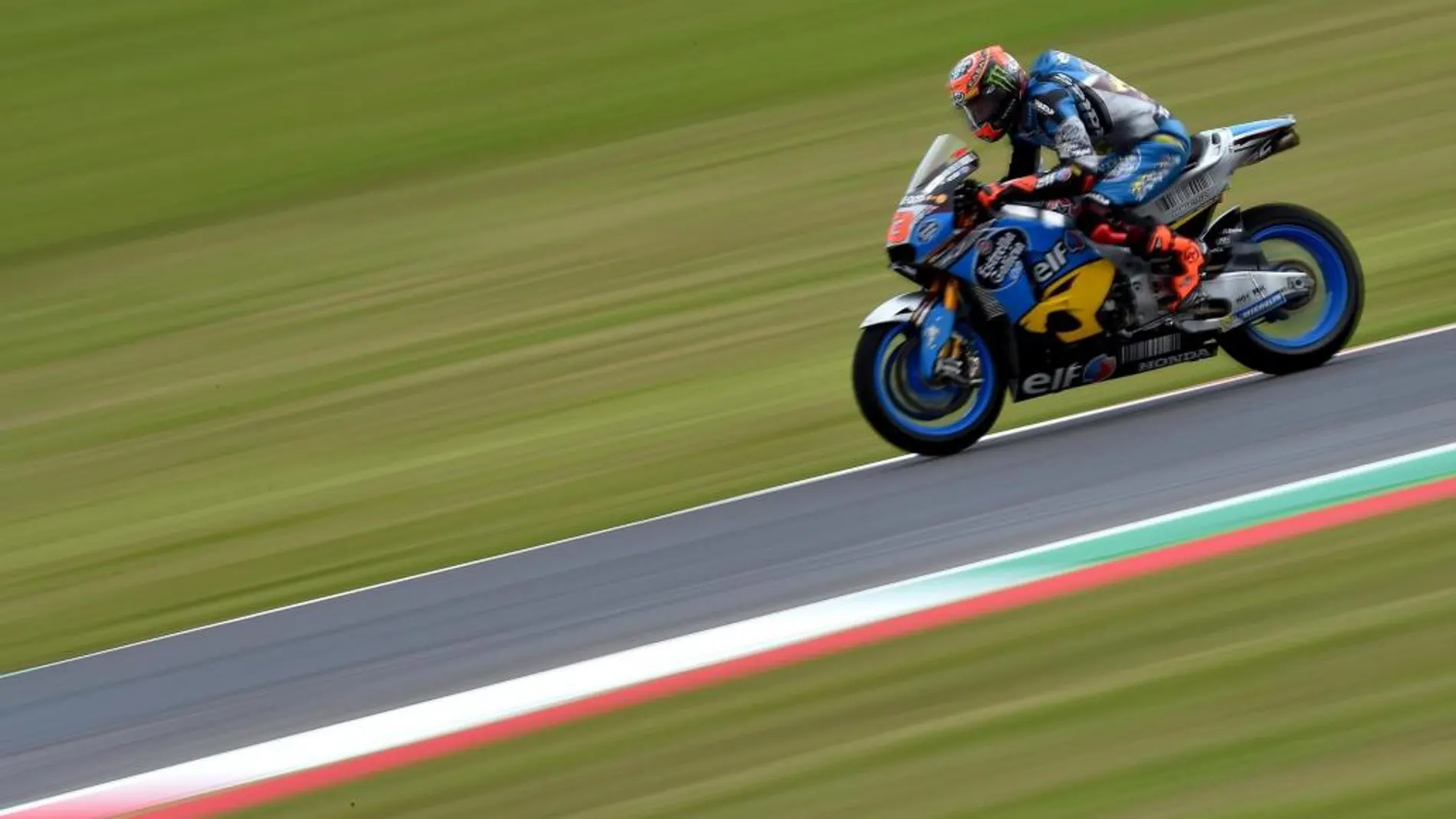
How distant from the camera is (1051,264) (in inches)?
353

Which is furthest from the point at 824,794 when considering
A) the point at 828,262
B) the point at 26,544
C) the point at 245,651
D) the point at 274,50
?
the point at 274,50

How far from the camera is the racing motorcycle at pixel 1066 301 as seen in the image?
8781mm

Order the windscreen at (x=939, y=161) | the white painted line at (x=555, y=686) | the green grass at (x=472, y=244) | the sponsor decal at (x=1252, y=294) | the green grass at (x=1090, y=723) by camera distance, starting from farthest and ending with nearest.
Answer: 1. the green grass at (x=472, y=244)
2. the sponsor decal at (x=1252, y=294)
3. the windscreen at (x=939, y=161)
4. the white painted line at (x=555, y=686)
5. the green grass at (x=1090, y=723)

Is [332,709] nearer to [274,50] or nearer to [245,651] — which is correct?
[245,651]

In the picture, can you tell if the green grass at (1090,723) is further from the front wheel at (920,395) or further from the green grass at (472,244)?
the green grass at (472,244)

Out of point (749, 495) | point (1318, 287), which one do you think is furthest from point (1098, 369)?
point (749, 495)

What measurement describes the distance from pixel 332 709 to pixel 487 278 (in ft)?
23.9

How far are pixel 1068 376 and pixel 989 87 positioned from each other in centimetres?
133

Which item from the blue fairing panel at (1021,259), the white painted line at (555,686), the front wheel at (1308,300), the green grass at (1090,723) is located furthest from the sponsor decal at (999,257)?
the green grass at (1090,723)

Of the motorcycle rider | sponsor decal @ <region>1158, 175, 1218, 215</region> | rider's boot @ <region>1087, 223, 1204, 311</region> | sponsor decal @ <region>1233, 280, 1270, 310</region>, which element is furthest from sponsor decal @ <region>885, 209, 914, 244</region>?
sponsor decal @ <region>1233, 280, 1270, 310</region>

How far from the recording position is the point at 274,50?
779 inches

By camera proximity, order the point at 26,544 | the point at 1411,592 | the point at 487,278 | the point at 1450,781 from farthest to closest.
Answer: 1. the point at 487,278
2. the point at 26,544
3. the point at 1411,592
4. the point at 1450,781

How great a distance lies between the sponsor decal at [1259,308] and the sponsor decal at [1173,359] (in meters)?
0.22

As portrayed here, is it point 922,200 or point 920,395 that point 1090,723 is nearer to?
point 920,395
